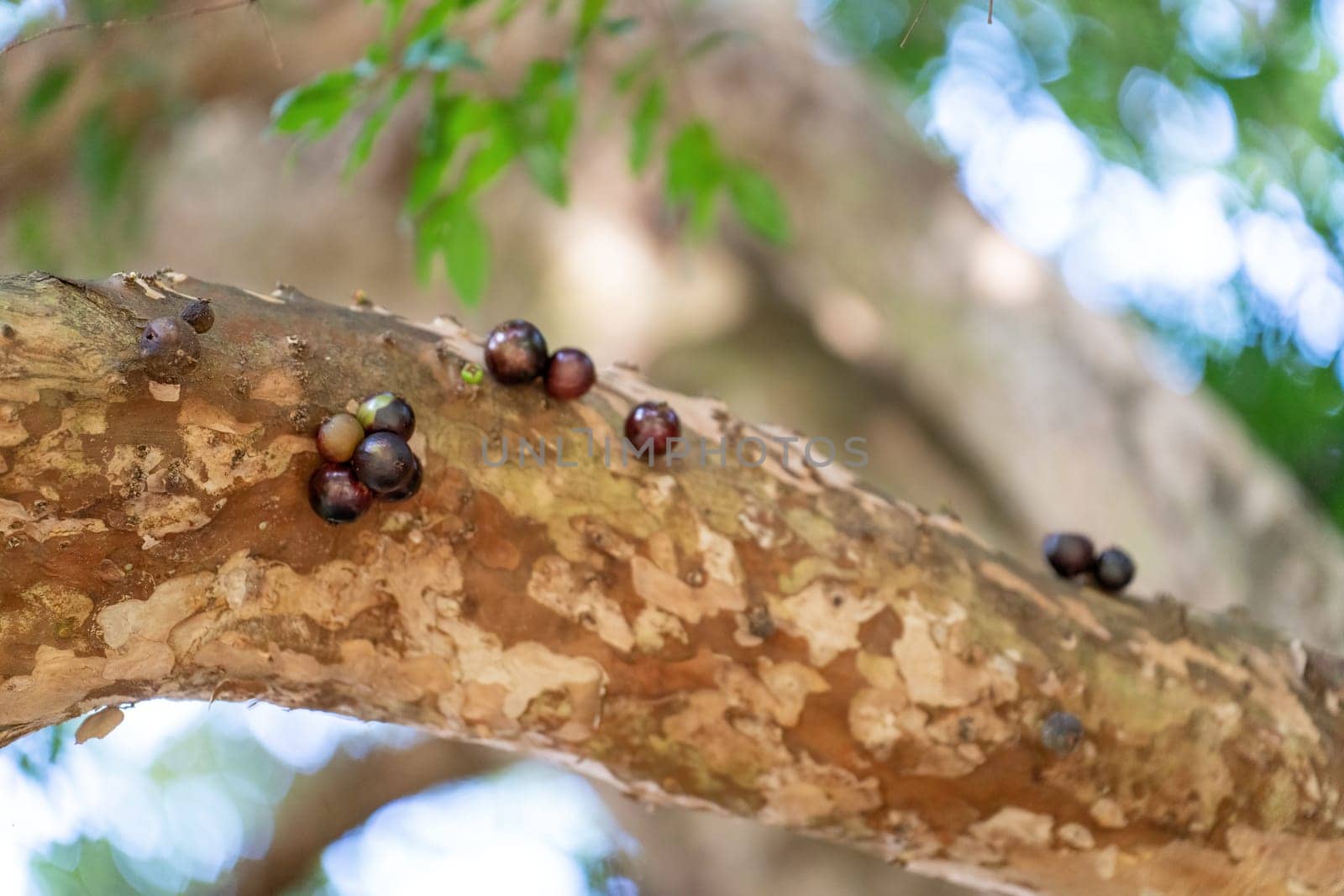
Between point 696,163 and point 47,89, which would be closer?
point 47,89

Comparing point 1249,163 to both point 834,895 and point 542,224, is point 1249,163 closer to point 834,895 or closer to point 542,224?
point 542,224

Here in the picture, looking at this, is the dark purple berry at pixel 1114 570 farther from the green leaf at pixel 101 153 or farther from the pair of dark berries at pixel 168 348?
the green leaf at pixel 101 153

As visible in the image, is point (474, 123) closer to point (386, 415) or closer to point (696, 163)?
point (696, 163)

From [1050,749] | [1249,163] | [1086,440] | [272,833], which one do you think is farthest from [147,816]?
[1249,163]

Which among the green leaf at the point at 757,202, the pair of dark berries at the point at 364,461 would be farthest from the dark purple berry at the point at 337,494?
the green leaf at the point at 757,202

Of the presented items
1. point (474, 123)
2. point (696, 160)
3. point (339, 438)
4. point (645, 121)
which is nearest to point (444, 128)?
point (474, 123)

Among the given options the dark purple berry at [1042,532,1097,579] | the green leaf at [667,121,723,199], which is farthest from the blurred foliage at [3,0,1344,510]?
the dark purple berry at [1042,532,1097,579]
